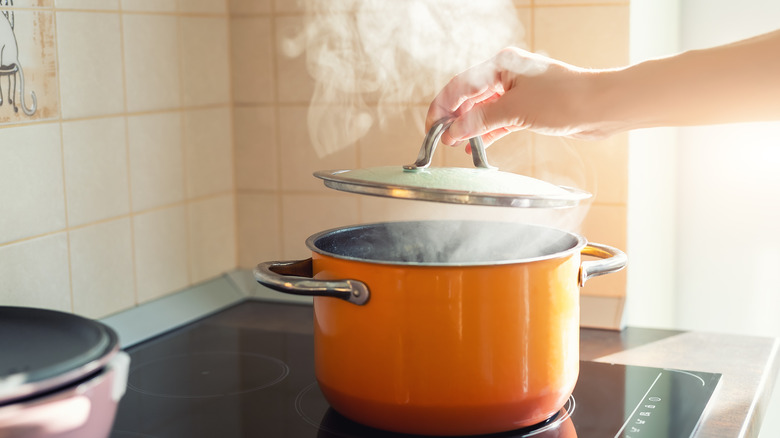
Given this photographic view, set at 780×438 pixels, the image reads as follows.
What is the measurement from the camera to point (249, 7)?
1.33m

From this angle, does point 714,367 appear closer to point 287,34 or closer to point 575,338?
point 575,338

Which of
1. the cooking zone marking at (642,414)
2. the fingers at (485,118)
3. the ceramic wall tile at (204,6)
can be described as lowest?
the cooking zone marking at (642,414)

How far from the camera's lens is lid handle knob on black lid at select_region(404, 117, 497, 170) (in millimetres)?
800

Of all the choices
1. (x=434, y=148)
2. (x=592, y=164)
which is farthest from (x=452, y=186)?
(x=592, y=164)

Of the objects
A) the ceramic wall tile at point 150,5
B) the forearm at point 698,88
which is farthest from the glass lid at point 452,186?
the ceramic wall tile at point 150,5

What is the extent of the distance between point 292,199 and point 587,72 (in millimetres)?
644

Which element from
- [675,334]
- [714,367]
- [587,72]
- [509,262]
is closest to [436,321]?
[509,262]

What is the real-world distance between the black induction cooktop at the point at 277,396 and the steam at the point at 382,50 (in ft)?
1.19

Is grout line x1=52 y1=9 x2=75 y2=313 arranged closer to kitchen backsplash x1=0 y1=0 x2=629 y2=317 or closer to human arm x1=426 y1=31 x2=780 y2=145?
kitchen backsplash x1=0 y1=0 x2=629 y2=317

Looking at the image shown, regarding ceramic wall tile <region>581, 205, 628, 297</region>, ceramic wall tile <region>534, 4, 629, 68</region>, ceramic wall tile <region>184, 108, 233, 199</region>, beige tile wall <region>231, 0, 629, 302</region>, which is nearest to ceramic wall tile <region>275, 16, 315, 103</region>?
beige tile wall <region>231, 0, 629, 302</region>

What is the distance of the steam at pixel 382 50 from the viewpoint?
119cm

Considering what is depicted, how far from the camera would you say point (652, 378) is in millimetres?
951

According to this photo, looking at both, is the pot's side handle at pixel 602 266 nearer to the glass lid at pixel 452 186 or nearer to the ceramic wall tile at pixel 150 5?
the glass lid at pixel 452 186

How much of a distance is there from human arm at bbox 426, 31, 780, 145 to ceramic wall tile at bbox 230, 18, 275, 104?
0.49 m
